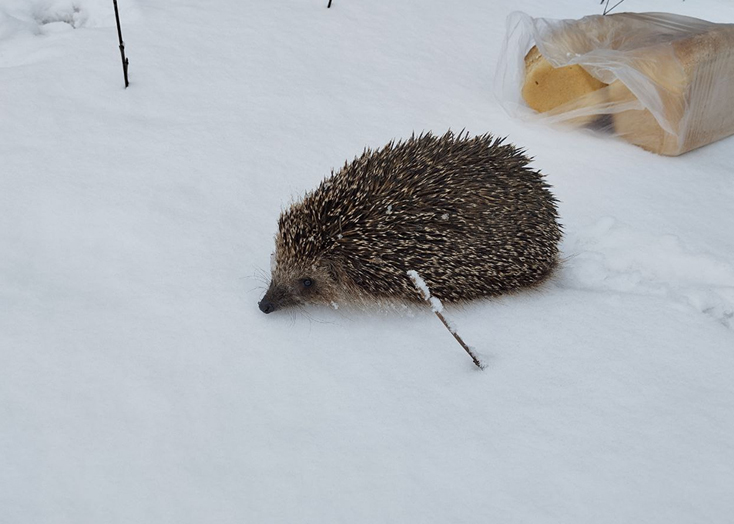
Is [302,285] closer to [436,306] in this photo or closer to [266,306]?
[266,306]

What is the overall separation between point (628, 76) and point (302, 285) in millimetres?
2760

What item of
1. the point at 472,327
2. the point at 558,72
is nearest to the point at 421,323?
the point at 472,327

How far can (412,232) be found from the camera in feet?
10.0

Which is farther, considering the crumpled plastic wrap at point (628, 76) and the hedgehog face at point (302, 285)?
the crumpled plastic wrap at point (628, 76)

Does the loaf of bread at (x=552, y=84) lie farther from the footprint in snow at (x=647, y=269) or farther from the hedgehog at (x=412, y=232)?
the hedgehog at (x=412, y=232)

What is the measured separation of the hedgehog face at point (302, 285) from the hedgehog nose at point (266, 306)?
0.05 meters

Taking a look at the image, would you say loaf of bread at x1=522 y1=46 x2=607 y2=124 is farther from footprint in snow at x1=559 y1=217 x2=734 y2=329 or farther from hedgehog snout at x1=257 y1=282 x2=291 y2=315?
hedgehog snout at x1=257 y1=282 x2=291 y2=315

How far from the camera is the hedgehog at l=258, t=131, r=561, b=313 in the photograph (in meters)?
3.08

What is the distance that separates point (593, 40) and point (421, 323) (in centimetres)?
278

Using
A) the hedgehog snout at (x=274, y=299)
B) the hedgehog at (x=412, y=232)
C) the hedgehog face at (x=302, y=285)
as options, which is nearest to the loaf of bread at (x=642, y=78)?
the hedgehog at (x=412, y=232)

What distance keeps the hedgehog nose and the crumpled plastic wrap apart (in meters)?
2.67

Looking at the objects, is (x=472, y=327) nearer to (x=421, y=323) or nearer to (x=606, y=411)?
(x=421, y=323)

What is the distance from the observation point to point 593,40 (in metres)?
4.67

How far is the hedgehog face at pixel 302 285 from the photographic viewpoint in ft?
10.2
